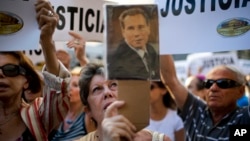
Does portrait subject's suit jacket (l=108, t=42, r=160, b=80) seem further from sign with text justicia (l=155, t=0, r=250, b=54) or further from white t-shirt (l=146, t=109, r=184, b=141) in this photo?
white t-shirt (l=146, t=109, r=184, b=141)

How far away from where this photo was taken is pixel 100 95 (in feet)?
9.63

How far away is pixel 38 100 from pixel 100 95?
35cm

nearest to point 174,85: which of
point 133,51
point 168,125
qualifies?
point 168,125

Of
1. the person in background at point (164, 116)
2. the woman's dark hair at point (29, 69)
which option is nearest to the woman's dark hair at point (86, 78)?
the woman's dark hair at point (29, 69)

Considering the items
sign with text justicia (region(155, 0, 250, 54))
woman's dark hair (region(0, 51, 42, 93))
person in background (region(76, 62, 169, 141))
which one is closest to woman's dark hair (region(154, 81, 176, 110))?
person in background (region(76, 62, 169, 141))

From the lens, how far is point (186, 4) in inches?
116

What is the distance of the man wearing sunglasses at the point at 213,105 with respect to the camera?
3580mm

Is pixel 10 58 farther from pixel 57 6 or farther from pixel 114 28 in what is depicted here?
pixel 114 28

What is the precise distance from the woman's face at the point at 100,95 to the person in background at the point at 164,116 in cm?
145

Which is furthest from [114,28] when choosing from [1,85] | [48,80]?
[1,85]

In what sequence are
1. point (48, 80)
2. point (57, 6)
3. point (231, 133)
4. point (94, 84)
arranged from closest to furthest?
point (48, 80) → point (94, 84) → point (57, 6) → point (231, 133)

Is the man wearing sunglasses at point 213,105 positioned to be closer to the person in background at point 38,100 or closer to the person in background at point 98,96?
the person in background at point 98,96

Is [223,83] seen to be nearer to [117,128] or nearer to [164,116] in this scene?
[164,116]

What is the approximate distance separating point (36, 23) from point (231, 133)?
1469mm
